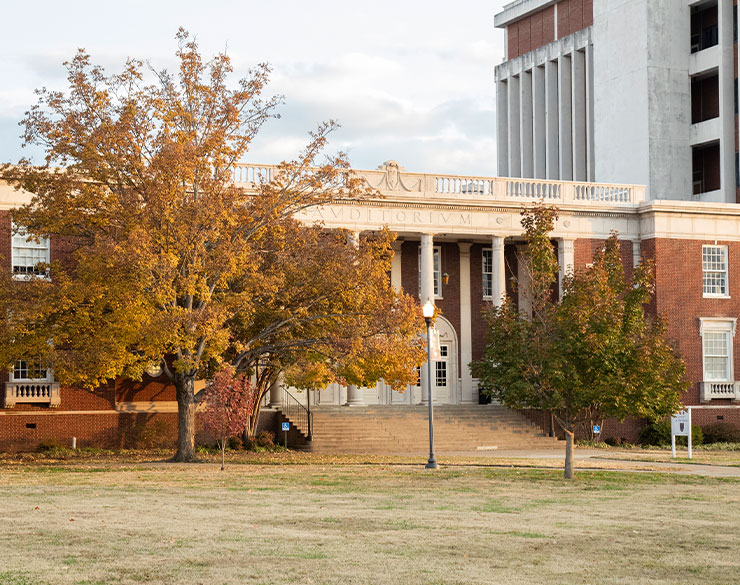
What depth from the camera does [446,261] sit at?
4856 centimetres

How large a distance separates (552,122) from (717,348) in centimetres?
2794

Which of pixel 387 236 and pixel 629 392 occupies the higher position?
pixel 387 236

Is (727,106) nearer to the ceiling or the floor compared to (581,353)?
nearer to the ceiling

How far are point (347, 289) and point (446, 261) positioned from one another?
1609cm

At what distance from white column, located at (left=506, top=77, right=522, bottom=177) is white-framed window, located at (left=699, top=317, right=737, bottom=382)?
3015 centimetres

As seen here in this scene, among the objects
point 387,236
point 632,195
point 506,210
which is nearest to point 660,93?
point 632,195

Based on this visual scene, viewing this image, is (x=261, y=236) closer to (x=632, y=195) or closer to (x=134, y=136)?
(x=134, y=136)

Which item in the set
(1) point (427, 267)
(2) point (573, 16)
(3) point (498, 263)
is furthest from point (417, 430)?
(2) point (573, 16)

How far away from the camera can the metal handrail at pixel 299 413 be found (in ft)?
134

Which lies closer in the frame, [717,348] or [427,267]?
[427,267]

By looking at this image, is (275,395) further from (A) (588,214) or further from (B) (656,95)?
(B) (656,95)

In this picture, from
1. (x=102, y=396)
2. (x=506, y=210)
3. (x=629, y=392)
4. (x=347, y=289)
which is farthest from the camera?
(x=506, y=210)

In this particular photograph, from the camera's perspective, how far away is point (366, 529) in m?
16.4

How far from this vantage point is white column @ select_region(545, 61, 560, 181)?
7262cm
